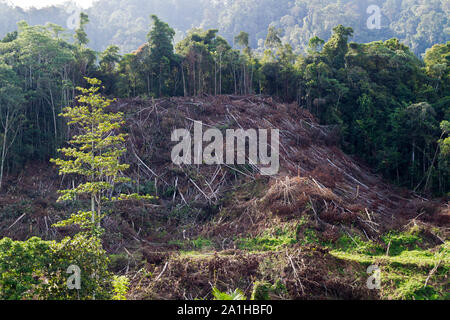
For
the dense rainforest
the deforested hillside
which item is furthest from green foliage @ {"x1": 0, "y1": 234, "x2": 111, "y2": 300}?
the deforested hillside

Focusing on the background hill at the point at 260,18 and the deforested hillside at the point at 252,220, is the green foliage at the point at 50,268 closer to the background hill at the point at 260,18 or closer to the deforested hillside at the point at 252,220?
the deforested hillside at the point at 252,220

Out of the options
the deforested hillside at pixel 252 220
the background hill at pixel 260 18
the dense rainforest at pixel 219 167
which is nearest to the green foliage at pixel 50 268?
the dense rainforest at pixel 219 167

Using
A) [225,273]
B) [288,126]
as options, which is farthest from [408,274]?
[288,126]

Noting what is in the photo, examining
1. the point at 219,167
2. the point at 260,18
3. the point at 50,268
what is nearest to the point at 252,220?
the point at 219,167

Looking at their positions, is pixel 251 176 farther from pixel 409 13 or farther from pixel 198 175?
pixel 409 13

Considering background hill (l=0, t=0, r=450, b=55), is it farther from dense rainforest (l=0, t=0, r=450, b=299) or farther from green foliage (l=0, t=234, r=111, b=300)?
green foliage (l=0, t=234, r=111, b=300)
